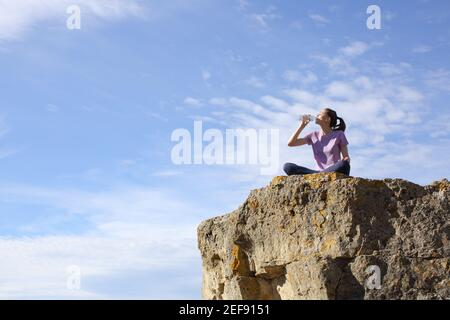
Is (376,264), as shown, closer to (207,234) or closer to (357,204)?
(357,204)

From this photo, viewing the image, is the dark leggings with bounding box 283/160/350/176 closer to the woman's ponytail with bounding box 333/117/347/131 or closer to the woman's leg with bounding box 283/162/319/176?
the woman's leg with bounding box 283/162/319/176

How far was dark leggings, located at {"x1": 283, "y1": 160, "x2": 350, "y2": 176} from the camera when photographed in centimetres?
908

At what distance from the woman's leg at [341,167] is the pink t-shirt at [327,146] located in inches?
8.7

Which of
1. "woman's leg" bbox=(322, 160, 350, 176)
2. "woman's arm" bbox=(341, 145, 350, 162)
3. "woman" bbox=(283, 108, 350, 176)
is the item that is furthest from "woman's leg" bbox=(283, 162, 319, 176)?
"woman's arm" bbox=(341, 145, 350, 162)

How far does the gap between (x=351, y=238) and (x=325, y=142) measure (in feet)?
6.30

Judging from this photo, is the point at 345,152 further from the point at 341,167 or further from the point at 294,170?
the point at 294,170

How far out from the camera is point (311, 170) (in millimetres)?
A: 9398

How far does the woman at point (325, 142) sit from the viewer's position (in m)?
9.43

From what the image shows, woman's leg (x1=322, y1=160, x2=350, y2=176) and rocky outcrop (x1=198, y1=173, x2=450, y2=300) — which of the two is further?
woman's leg (x1=322, y1=160, x2=350, y2=176)
